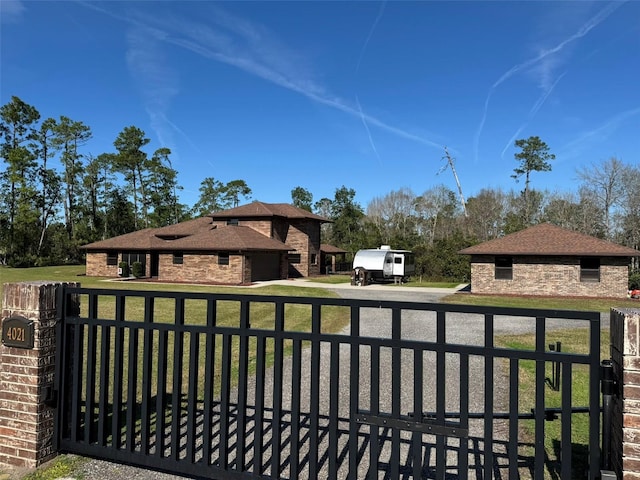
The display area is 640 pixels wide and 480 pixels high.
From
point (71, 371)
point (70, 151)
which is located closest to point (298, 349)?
point (71, 371)

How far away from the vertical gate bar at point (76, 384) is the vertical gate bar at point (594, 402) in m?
3.64

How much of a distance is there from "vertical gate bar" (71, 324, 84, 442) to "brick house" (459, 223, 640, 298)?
20790mm

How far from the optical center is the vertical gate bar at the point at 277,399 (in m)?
2.77

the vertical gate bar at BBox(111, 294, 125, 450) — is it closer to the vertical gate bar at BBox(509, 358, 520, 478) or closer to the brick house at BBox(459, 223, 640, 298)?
the vertical gate bar at BBox(509, 358, 520, 478)

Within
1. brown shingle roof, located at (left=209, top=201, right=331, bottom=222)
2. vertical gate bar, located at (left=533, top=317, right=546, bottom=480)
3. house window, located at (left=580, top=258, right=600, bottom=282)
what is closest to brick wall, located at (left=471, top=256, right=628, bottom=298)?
house window, located at (left=580, top=258, right=600, bottom=282)

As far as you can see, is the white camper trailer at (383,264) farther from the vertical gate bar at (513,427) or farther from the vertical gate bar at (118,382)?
the vertical gate bar at (513,427)

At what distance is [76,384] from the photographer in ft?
11.3

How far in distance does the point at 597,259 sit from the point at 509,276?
4073 mm

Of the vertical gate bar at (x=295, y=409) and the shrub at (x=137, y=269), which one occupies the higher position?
the vertical gate bar at (x=295, y=409)

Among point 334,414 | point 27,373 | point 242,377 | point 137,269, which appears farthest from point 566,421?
point 137,269

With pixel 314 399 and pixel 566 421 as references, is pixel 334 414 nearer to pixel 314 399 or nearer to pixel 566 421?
pixel 314 399

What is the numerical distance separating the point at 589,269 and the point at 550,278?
1.79 metres

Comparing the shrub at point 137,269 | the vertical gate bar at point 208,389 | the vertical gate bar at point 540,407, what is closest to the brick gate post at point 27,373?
the vertical gate bar at point 208,389

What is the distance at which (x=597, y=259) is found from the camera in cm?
2019
